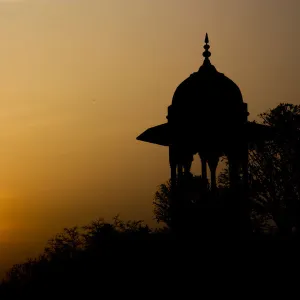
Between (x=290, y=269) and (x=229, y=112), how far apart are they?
7190mm

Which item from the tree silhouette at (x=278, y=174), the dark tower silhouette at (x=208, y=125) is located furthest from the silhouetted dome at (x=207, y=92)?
the tree silhouette at (x=278, y=174)

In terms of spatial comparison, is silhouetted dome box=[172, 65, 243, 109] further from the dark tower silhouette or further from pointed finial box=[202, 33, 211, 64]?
pointed finial box=[202, 33, 211, 64]

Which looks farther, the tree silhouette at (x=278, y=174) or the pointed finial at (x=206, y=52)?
the tree silhouette at (x=278, y=174)

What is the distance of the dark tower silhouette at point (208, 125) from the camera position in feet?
100

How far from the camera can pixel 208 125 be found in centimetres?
3044

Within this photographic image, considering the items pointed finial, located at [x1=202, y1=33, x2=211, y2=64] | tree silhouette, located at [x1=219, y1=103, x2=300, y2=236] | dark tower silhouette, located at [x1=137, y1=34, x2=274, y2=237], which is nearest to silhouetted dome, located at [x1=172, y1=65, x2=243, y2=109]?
dark tower silhouette, located at [x1=137, y1=34, x2=274, y2=237]

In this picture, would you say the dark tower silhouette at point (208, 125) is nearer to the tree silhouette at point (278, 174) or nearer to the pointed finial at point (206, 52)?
the pointed finial at point (206, 52)

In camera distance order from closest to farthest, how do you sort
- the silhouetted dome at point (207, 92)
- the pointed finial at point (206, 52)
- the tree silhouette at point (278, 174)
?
the silhouetted dome at point (207, 92) < the pointed finial at point (206, 52) < the tree silhouette at point (278, 174)

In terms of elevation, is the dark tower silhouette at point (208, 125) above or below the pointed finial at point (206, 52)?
below

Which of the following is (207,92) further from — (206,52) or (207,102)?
(206,52)

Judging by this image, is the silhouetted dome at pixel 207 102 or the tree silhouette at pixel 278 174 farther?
the tree silhouette at pixel 278 174

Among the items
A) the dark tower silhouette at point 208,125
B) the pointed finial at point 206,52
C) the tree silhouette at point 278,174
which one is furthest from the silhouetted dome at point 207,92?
the tree silhouette at point 278,174

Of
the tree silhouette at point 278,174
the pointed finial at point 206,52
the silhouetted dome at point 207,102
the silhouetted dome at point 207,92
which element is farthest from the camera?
the tree silhouette at point 278,174

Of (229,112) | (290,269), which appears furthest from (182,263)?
(229,112)
